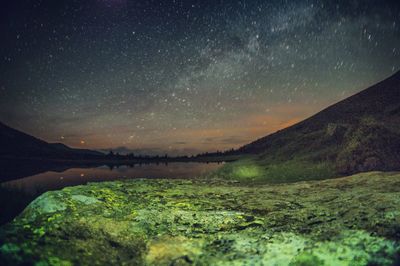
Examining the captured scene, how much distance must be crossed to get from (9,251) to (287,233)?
4289mm

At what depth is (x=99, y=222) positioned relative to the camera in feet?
18.3

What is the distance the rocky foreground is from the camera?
436 cm

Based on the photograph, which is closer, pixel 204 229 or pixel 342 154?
pixel 204 229

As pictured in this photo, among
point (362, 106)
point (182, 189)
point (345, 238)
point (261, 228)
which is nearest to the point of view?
point (345, 238)

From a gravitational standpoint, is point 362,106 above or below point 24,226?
above

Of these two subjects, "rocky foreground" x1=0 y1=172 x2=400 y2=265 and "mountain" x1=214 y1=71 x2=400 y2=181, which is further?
"mountain" x1=214 y1=71 x2=400 y2=181

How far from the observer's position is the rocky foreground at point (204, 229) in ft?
14.3

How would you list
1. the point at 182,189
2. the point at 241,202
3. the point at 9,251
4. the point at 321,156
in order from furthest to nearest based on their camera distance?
1. the point at 321,156
2. the point at 182,189
3. the point at 241,202
4. the point at 9,251

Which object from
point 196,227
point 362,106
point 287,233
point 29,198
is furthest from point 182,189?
point 362,106

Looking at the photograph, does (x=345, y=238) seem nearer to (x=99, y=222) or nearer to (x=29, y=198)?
(x=99, y=222)

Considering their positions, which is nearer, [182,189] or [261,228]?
[261,228]

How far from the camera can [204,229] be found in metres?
5.56

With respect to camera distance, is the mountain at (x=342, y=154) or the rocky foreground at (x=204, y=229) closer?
the rocky foreground at (x=204, y=229)

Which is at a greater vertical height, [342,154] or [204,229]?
[342,154]
